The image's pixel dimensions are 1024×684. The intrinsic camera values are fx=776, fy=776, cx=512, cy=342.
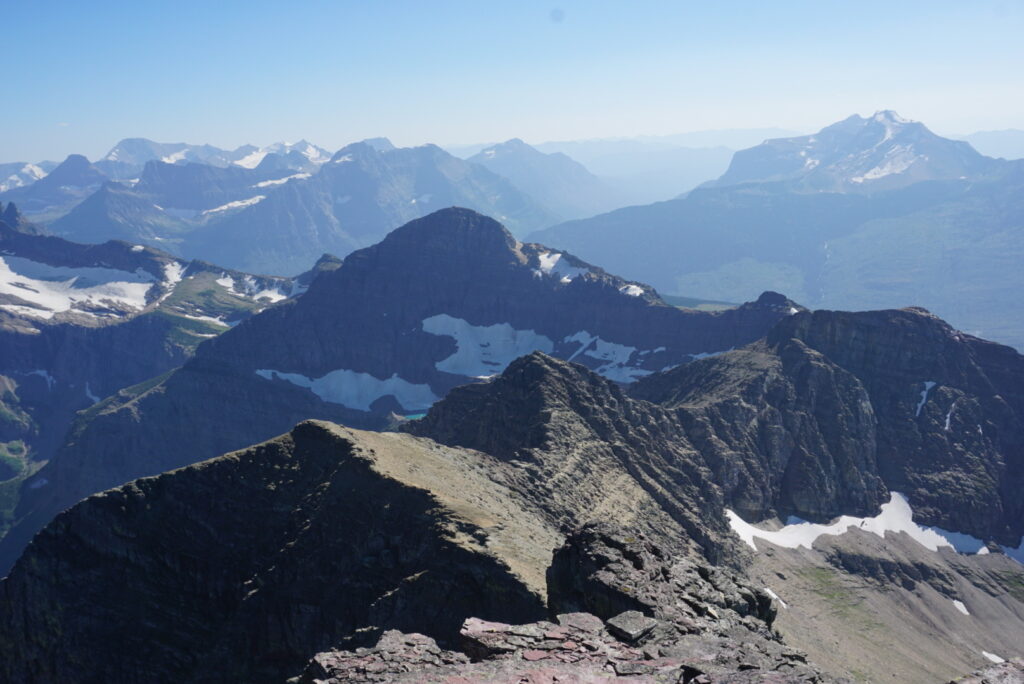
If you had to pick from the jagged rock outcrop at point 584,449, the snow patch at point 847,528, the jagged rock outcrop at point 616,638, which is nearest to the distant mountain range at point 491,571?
the jagged rock outcrop at point 616,638

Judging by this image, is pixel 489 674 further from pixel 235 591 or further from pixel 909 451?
pixel 909 451

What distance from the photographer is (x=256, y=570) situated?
6588 cm

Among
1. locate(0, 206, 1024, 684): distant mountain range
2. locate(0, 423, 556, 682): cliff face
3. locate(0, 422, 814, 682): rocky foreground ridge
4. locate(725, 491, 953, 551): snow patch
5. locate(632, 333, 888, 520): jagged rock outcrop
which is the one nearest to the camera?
locate(0, 206, 1024, 684): distant mountain range

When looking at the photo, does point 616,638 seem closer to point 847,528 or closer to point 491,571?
point 491,571

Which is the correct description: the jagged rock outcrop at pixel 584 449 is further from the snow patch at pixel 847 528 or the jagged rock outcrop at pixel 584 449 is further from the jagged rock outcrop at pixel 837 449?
the jagged rock outcrop at pixel 837 449

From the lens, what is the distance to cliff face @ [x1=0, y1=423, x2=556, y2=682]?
5791cm

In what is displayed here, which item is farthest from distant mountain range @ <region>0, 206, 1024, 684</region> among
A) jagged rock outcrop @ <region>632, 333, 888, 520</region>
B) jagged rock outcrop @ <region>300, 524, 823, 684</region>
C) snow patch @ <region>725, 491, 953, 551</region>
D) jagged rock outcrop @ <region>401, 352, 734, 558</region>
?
jagged rock outcrop @ <region>632, 333, 888, 520</region>

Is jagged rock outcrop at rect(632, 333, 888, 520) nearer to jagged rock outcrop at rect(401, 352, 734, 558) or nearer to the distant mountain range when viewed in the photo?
the distant mountain range

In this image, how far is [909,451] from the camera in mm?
191000

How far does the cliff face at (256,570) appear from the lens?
5791cm

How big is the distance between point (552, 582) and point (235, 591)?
95.8 feet

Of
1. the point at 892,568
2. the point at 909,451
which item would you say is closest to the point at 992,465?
the point at 909,451

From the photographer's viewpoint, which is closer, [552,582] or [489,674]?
[489,674]

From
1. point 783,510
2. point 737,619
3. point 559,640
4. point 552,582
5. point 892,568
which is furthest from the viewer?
point 783,510
